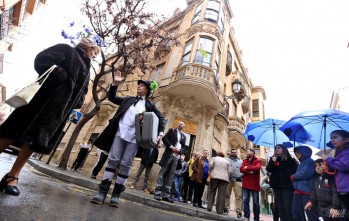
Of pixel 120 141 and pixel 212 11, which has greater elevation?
pixel 212 11

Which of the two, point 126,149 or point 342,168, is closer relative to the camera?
point 126,149

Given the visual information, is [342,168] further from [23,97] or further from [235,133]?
[235,133]

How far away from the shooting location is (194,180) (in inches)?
302

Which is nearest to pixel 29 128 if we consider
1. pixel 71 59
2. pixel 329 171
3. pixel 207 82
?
pixel 71 59

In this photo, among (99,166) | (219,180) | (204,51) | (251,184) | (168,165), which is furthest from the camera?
(204,51)

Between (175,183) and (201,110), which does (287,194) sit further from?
(201,110)

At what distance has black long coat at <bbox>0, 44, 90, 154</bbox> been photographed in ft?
7.34

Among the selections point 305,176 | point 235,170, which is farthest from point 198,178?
point 305,176

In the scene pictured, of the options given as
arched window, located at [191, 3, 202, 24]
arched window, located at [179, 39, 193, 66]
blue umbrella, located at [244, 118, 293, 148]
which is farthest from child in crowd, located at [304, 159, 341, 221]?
arched window, located at [191, 3, 202, 24]

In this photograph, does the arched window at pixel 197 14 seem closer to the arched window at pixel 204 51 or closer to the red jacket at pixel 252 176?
the arched window at pixel 204 51

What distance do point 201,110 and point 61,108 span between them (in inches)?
453

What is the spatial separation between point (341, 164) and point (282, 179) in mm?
1724

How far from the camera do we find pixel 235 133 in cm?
1644

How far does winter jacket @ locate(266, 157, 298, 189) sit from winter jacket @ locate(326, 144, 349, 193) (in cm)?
143
